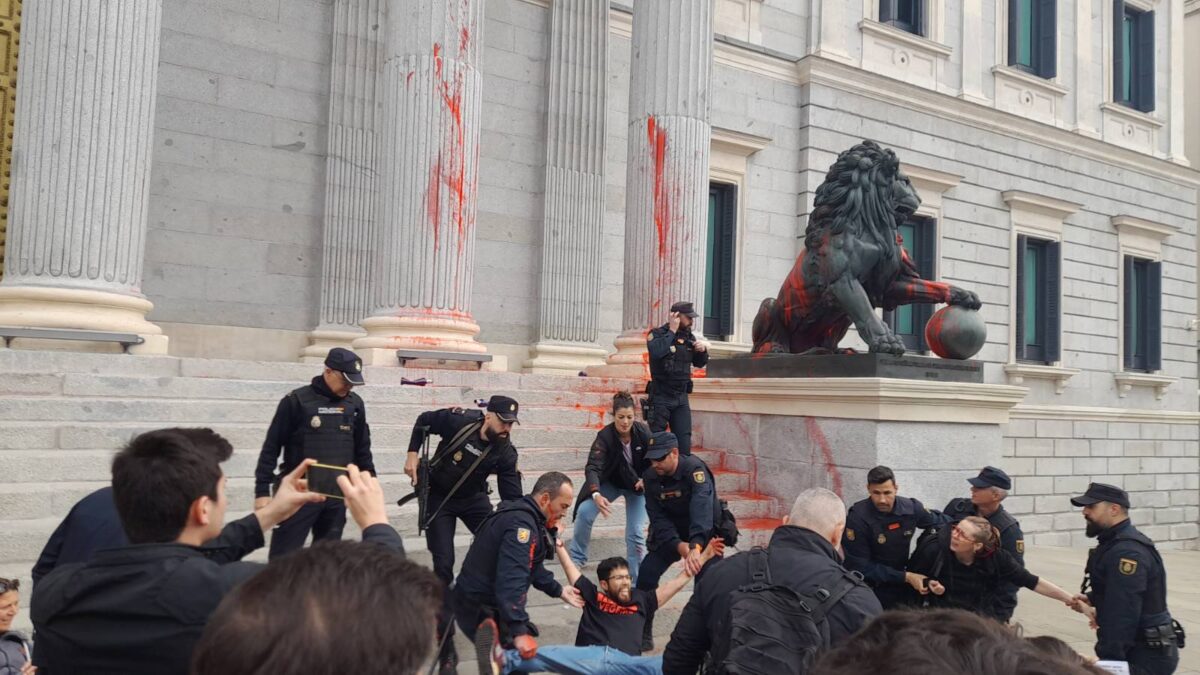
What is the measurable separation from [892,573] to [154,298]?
9.90m

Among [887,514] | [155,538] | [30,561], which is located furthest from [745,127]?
[155,538]

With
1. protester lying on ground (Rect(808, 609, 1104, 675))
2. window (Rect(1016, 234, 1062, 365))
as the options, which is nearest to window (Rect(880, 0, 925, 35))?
window (Rect(1016, 234, 1062, 365))

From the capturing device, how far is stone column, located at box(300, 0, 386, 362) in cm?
1317

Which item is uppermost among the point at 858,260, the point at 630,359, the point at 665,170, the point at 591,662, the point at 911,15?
the point at 911,15

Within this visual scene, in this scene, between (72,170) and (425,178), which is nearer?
(72,170)

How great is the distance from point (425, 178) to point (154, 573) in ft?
28.6

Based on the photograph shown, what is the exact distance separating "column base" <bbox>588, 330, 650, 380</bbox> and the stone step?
216 cm

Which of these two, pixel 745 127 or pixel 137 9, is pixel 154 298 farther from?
pixel 745 127

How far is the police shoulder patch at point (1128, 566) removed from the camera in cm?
504

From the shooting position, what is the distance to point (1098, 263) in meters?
21.3

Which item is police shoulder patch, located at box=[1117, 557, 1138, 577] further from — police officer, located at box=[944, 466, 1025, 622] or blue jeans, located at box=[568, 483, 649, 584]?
blue jeans, located at box=[568, 483, 649, 584]

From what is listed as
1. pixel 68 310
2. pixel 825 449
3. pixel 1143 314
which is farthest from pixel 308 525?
pixel 1143 314

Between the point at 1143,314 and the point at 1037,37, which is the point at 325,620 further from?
the point at 1143,314

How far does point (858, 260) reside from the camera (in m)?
9.45
